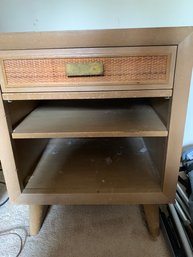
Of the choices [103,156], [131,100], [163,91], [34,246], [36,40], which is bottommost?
[34,246]

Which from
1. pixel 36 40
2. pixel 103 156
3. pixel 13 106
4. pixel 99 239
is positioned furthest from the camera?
pixel 103 156

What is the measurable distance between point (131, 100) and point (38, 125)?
0.40m

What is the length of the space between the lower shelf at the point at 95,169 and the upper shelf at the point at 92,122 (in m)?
0.19

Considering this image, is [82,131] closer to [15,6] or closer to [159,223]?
[159,223]

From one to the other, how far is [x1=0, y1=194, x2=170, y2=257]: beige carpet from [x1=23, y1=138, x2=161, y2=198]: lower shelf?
18 cm

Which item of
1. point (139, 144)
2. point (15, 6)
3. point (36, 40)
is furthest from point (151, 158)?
point (15, 6)

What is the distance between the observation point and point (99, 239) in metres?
0.69

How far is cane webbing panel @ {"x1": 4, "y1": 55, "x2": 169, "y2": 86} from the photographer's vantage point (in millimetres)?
483

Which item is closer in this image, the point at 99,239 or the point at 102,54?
the point at 102,54

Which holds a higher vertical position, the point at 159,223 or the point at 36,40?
the point at 36,40

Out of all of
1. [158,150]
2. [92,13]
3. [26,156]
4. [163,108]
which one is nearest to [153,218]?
[158,150]

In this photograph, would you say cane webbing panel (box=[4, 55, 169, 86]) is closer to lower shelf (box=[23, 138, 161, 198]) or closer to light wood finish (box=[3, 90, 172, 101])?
light wood finish (box=[3, 90, 172, 101])

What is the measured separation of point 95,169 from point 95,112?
208 mm

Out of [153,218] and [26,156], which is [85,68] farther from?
[153,218]
